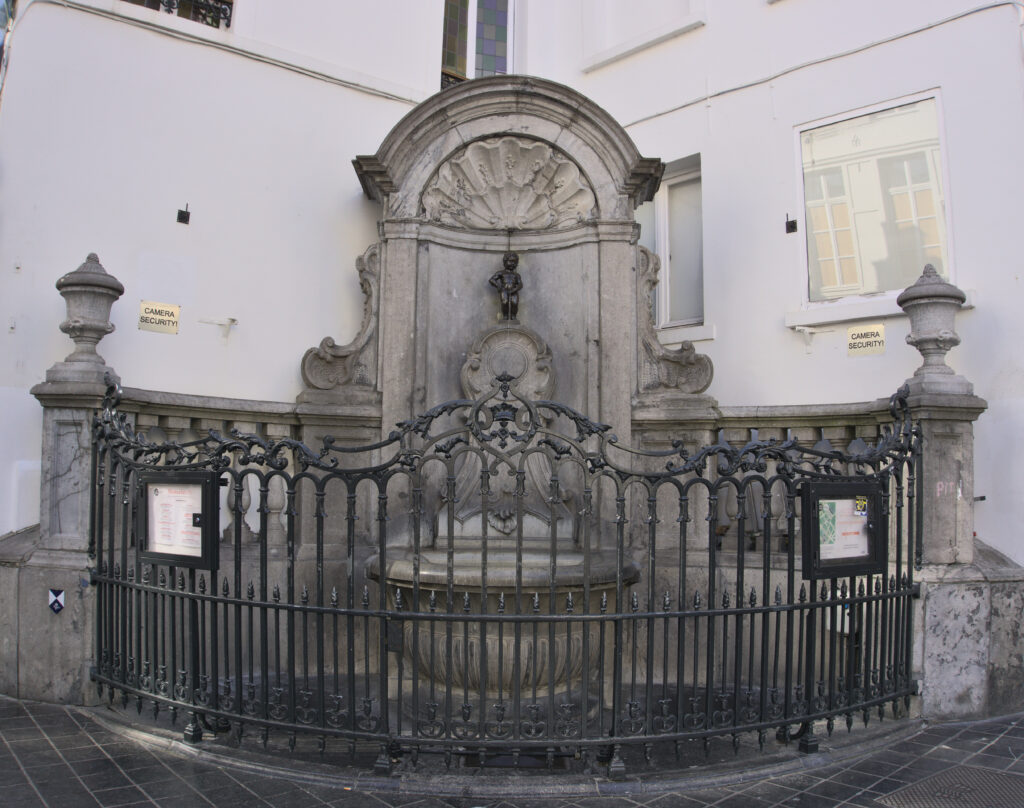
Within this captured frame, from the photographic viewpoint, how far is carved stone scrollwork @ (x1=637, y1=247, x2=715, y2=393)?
6.67 meters

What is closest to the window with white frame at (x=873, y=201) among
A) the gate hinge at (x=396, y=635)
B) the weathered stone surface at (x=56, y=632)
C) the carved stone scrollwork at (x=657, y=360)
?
the carved stone scrollwork at (x=657, y=360)

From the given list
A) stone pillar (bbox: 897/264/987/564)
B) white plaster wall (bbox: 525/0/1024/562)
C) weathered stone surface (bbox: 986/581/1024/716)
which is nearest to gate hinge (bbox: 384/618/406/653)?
stone pillar (bbox: 897/264/987/564)

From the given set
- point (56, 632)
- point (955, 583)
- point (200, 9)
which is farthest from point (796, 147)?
point (56, 632)

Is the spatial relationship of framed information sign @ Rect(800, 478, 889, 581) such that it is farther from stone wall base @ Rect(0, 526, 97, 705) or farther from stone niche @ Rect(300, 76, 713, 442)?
stone wall base @ Rect(0, 526, 97, 705)

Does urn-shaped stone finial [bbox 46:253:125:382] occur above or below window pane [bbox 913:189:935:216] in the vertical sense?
below

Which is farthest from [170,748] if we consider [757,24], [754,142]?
[757,24]

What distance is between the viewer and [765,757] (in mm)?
4574

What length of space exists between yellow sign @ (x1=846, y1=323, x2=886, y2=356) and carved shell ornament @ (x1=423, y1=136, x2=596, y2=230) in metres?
2.30

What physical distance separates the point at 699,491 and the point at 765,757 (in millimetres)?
2304

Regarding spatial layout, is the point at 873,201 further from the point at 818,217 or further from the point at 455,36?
the point at 455,36

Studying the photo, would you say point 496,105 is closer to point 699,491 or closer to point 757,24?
point 757,24

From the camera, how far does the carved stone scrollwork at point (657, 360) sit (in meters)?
6.67

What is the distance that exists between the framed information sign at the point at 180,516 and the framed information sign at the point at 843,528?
10.6ft

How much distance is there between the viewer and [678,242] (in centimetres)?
846
